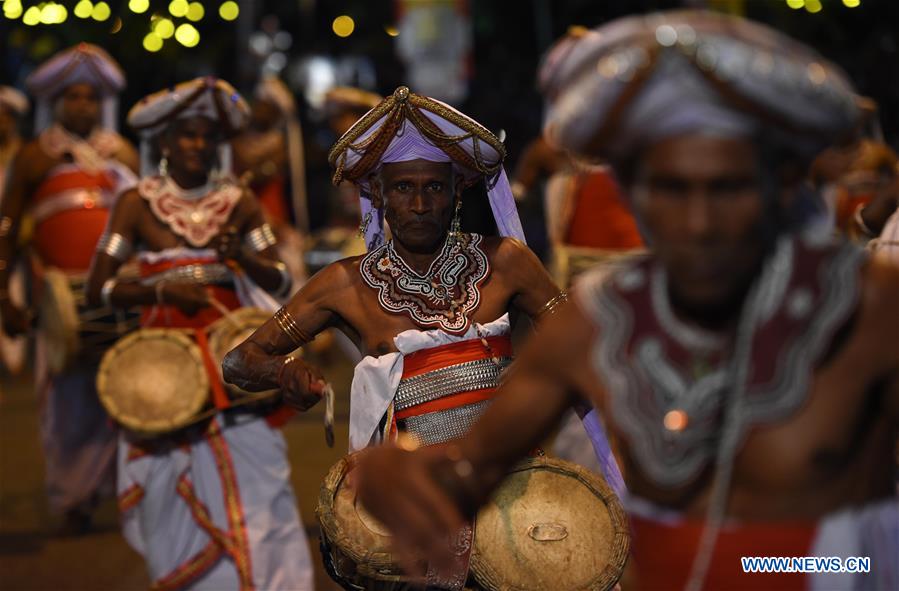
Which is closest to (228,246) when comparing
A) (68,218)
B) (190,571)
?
(190,571)

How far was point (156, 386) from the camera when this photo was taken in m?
5.59

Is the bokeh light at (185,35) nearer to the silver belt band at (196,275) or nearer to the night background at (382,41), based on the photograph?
the night background at (382,41)

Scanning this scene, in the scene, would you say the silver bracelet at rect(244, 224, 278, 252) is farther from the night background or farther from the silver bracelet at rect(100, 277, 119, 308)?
the night background

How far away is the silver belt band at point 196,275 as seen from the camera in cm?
595

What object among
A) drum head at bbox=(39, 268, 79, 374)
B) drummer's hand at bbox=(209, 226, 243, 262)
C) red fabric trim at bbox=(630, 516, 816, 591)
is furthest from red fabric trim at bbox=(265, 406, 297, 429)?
red fabric trim at bbox=(630, 516, 816, 591)

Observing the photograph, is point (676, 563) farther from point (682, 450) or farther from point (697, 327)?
point (697, 327)

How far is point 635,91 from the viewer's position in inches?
90.0

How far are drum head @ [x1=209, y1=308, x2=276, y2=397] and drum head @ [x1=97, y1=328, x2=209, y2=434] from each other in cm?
8

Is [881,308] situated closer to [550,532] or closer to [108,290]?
[550,532]

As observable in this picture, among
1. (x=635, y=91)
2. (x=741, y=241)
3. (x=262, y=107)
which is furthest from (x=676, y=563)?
(x=262, y=107)

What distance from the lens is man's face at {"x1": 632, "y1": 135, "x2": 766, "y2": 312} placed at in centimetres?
225

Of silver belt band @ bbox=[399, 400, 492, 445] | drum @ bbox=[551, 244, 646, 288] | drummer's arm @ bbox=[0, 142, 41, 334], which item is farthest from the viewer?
drum @ bbox=[551, 244, 646, 288]

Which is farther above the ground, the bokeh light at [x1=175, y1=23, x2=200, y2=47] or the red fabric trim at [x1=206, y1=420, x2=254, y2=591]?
the bokeh light at [x1=175, y1=23, x2=200, y2=47]

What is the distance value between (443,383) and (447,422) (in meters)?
0.12
